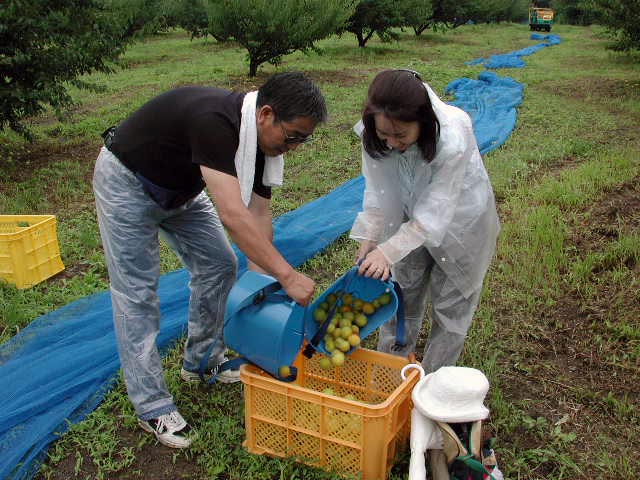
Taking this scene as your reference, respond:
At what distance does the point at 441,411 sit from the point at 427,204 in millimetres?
701

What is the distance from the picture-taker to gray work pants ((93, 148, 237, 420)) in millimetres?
2094

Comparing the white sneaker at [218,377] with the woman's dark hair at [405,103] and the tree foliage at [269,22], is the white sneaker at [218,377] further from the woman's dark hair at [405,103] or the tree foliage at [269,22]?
the tree foliage at [269,22]

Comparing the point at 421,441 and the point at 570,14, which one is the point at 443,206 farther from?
the point at 570,14

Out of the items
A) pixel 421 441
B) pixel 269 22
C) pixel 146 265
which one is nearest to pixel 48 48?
pixel 146 265

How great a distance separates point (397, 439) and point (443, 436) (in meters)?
0.34

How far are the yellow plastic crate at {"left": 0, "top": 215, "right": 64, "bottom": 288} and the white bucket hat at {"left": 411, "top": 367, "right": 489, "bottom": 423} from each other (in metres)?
2.60

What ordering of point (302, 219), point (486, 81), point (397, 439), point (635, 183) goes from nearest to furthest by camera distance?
point (397, 439) < point (302, 219) < point (635, 183) < point (486, 81)

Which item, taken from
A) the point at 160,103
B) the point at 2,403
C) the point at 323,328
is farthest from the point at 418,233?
the point at 2,403

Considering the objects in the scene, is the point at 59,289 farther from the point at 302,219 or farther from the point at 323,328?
the point at 323,328

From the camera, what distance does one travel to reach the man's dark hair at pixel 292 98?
179 centimetres

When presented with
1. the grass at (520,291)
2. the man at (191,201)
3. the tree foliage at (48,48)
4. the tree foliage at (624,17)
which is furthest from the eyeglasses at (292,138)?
the tree foliage at (624,17)

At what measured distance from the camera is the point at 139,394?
2.24 m

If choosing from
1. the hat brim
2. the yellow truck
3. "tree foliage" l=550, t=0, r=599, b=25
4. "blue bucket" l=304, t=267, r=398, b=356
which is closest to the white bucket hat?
the hat brim

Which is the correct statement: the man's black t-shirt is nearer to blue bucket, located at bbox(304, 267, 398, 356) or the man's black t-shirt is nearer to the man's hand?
the man's hand
